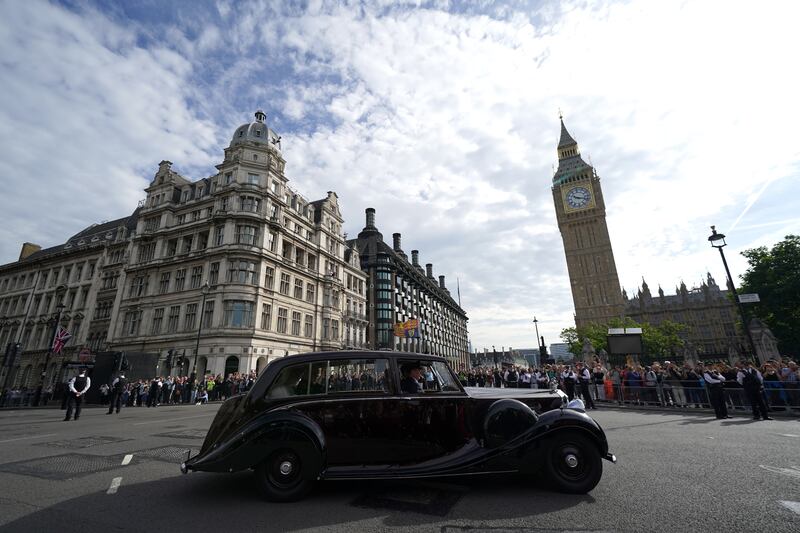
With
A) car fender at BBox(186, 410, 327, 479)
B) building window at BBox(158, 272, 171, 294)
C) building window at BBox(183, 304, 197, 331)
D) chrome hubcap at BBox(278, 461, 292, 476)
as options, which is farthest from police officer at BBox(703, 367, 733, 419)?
building window at BBox(158, 272, 171, 294)

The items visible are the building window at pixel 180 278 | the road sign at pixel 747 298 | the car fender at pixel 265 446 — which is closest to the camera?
the car fender at pixel 265 446

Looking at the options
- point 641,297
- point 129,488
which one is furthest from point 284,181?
point 641,297

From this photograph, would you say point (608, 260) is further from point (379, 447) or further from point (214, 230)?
point (379, 447)

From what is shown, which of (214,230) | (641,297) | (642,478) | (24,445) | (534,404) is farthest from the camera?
(641,297)

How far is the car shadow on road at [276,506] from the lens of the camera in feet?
11.3

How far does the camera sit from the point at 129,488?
4.54 m

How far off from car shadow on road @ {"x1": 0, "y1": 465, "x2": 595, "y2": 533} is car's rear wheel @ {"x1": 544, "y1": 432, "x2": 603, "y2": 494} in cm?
15

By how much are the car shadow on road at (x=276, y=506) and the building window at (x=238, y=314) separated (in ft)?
91.1

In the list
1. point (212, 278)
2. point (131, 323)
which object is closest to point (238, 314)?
point (212, 278)

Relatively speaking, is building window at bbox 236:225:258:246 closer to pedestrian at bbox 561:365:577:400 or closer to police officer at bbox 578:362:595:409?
pedestrian at bbox 561:365:577:400

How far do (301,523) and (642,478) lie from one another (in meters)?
4.51

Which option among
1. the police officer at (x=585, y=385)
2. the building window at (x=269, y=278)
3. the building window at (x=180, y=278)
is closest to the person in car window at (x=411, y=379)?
the police officer at (x=585, y=385)

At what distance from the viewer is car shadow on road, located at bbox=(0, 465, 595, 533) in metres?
3.44

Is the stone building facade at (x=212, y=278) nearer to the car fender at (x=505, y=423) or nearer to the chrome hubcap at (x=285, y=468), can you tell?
the chrome hubcap at (x=285, y=468)
